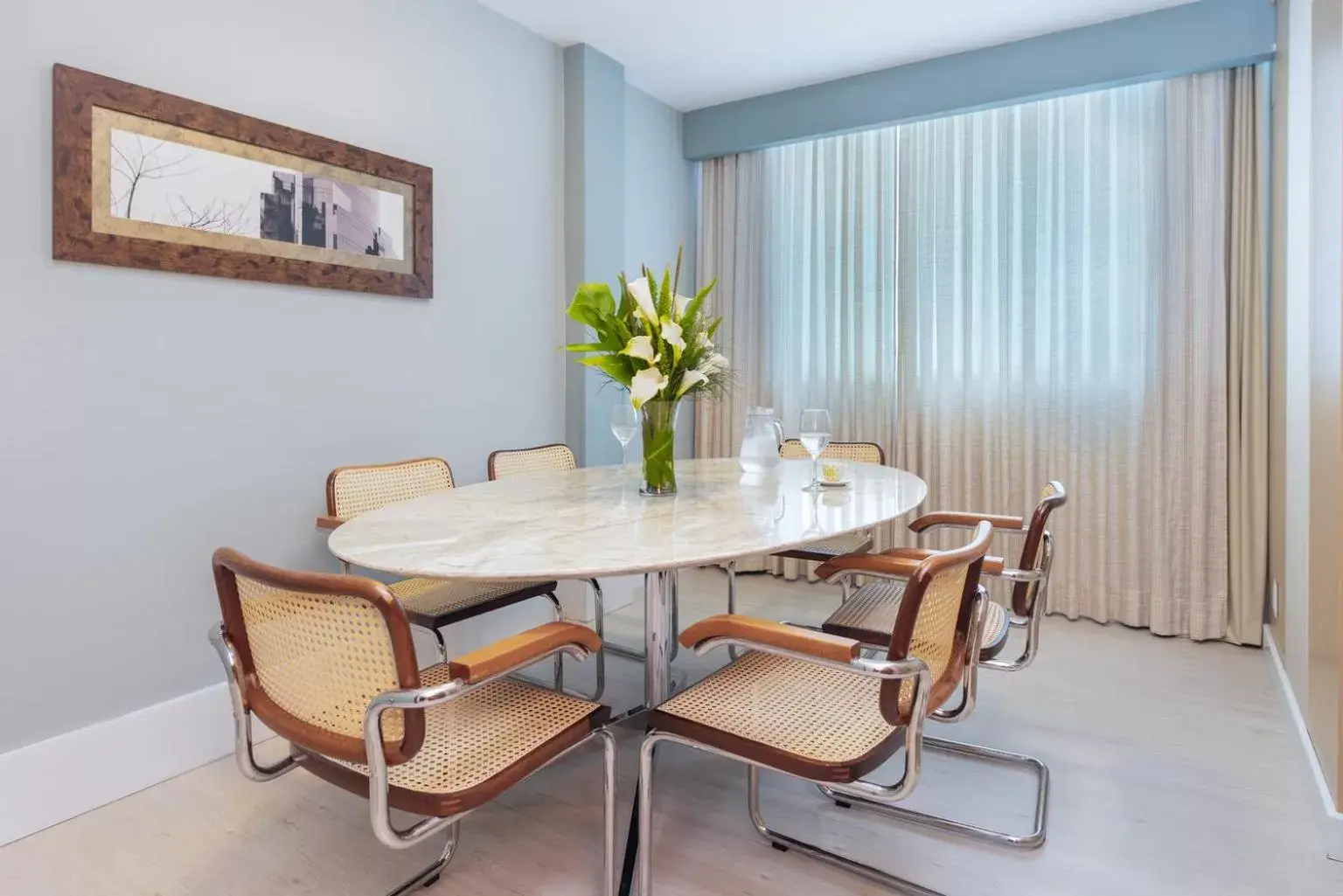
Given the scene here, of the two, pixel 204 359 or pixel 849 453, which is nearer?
pixel 204 359

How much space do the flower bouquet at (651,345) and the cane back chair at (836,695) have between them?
2.24 feet

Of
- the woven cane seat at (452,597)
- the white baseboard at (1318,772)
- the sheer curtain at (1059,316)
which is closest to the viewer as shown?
the white baseboard at (1318,772)

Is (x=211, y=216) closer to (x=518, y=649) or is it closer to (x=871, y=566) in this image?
(x=518, y=649)

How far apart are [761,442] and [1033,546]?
2.64 ft

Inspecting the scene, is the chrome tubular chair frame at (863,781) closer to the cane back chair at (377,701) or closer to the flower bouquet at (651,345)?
the cane back chair at (377,701)

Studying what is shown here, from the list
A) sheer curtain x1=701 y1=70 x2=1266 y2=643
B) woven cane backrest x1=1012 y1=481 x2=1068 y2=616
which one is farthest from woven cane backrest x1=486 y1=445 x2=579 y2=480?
sheer curtain x1=701 y1=70 x2=1266 y2=643

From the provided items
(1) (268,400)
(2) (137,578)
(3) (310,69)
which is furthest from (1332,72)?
(2) (137,578)

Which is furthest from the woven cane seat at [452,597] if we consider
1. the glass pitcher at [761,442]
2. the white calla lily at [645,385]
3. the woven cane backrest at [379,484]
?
the glass pitcher at [761,442]

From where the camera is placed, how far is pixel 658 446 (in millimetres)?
2068

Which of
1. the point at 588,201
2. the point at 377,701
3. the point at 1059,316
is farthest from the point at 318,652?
the point at 1059,316

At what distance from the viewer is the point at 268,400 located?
247 centimetres

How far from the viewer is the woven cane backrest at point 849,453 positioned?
3150mm

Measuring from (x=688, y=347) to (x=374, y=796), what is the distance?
1239mm

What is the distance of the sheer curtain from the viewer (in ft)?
10.8
